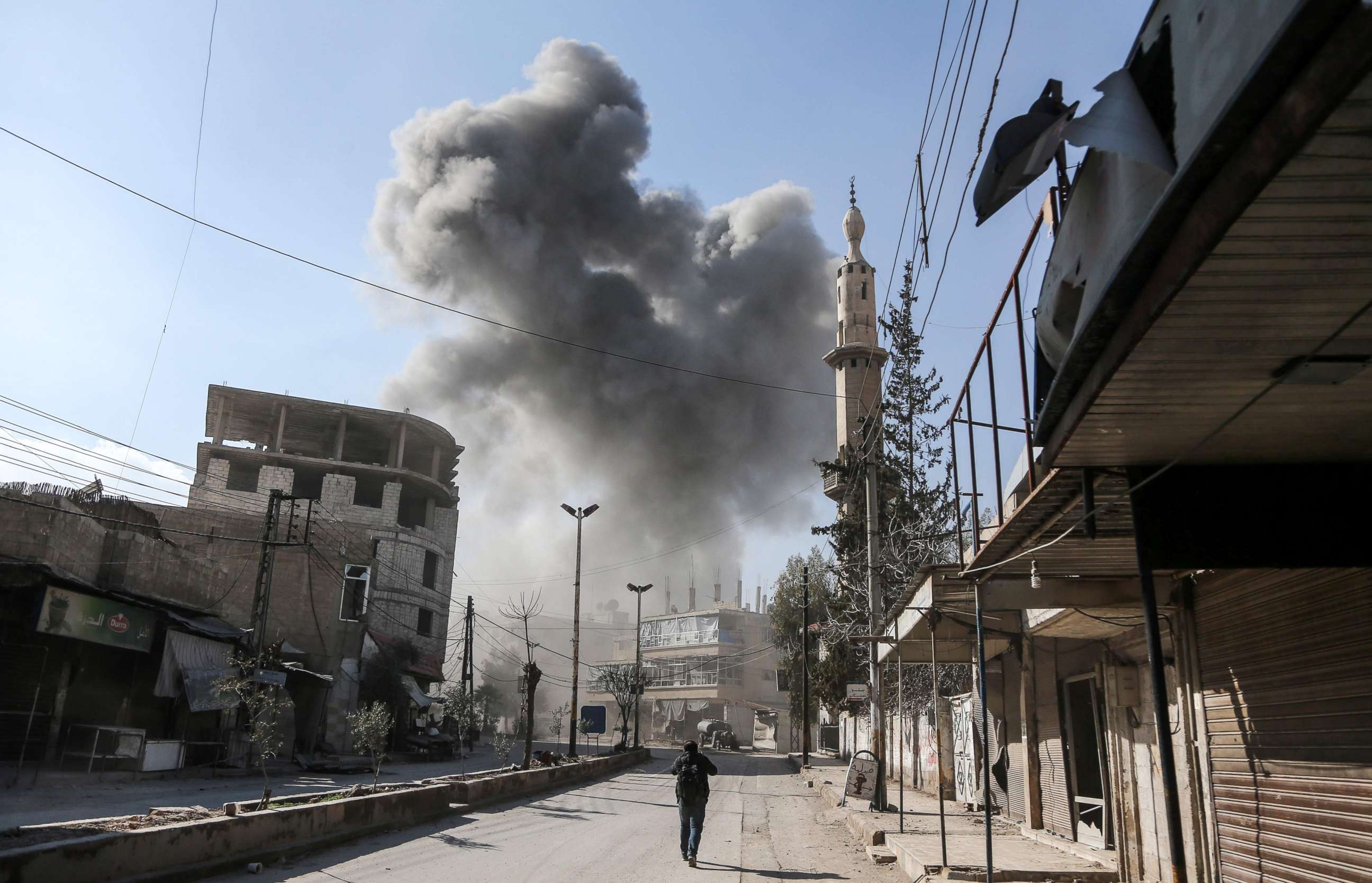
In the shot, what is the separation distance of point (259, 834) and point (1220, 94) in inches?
394

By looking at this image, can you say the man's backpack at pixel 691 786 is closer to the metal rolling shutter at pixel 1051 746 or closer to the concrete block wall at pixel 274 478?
the metal rolling shutter at pixel 1051 746

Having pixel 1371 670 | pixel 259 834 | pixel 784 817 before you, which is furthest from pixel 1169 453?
pixel 784 817

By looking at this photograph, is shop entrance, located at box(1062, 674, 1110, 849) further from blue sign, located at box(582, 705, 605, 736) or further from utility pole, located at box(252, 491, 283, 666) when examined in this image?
blue sign, located at box(582, 705, 605, 736)

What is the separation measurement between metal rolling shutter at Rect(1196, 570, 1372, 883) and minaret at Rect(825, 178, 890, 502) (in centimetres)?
3161

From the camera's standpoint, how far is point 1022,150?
404 centimetres

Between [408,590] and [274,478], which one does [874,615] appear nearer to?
[408,590]

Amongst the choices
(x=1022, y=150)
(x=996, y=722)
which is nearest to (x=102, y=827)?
(x=1022, y=150)

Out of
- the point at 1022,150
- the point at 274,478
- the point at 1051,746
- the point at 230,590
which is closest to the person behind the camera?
the point at 1022,150

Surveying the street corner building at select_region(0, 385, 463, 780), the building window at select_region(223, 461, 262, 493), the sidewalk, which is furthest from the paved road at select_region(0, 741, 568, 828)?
the building window at select_region(223, 461, 262, 493)

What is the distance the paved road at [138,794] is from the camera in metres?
12.5

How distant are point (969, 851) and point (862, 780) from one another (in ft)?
18.1

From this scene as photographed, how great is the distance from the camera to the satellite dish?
397 centimetres

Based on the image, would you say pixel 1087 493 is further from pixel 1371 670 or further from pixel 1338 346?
pixel 1371 670

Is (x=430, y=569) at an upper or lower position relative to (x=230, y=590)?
upper
